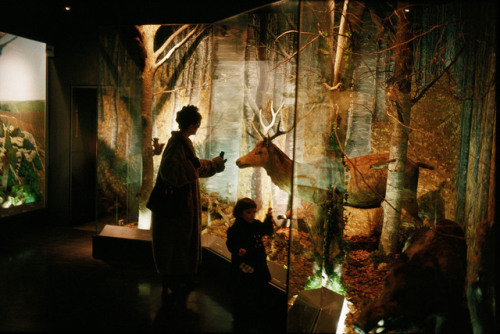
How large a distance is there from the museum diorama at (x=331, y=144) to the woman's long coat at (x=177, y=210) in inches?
30.3

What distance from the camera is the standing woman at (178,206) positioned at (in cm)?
362

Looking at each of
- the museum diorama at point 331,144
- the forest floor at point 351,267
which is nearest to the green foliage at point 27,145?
the museum diorama at point 331,144

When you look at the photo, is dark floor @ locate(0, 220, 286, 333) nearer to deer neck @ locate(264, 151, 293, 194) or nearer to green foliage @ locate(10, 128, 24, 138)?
deer neck @ locate(264, 151, 293, 194)

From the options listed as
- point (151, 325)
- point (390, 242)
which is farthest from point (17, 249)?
point (390, 242)

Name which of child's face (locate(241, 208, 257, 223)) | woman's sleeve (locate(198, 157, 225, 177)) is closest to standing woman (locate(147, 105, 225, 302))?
woman's sleeve (locate(198, 157, 225, 177))

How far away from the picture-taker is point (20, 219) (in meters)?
6.18

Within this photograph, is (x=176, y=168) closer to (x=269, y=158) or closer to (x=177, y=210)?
(x=177, y=210)

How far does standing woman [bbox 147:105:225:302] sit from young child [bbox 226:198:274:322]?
44 cm

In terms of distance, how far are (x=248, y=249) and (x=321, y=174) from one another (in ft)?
3.27

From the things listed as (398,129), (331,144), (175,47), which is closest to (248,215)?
(331,144)

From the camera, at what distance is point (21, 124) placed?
614 centimetres

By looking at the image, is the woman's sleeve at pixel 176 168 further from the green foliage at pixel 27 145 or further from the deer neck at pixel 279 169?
the green foliage at pixel 27 145

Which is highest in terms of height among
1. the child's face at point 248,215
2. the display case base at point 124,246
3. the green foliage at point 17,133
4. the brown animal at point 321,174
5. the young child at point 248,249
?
the green foliage at point 17,133

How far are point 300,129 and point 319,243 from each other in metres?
1.21
